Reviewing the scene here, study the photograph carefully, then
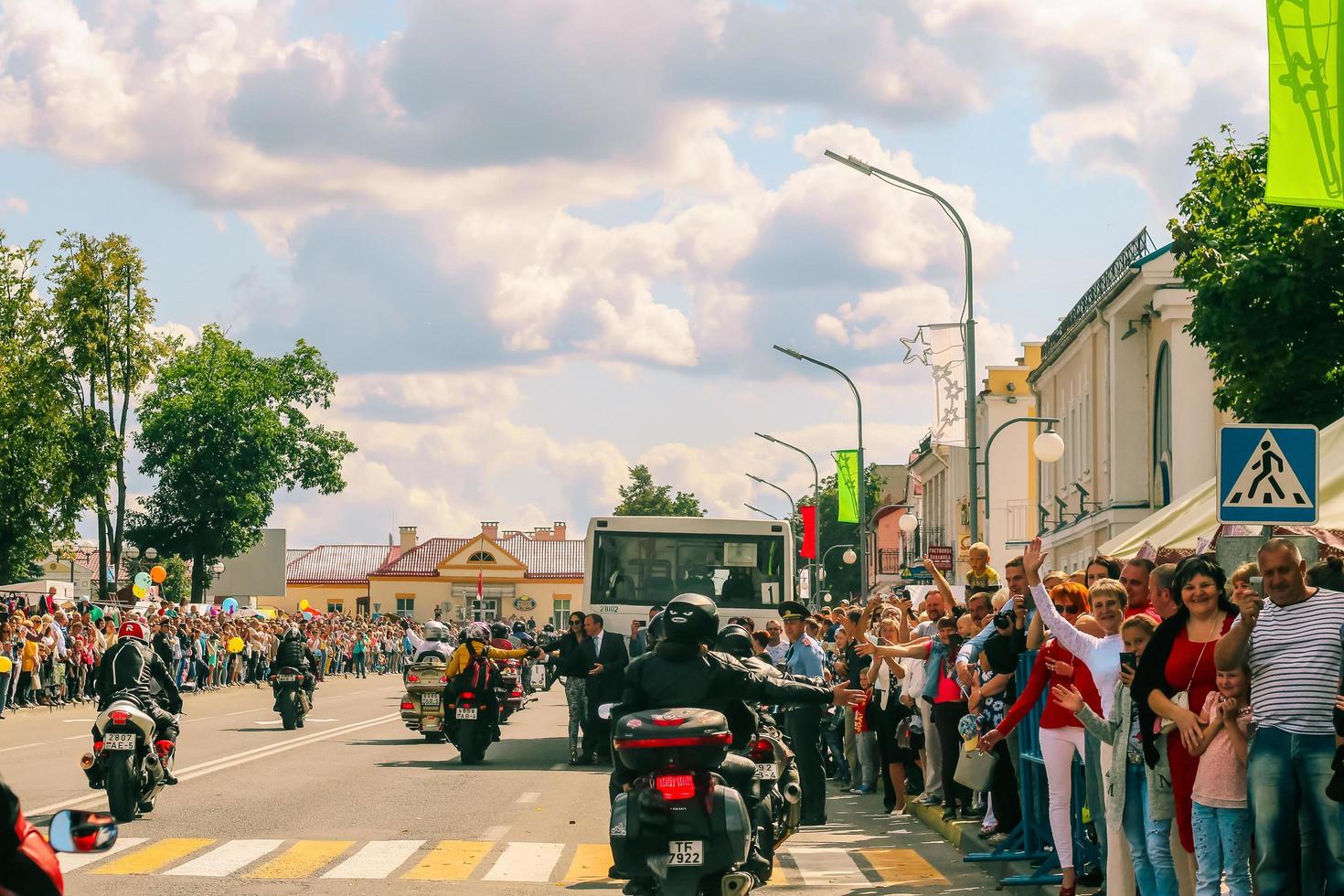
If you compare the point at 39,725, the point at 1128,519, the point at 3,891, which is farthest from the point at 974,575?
the point at 1128,519

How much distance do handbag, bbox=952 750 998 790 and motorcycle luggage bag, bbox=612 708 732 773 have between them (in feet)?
14.1

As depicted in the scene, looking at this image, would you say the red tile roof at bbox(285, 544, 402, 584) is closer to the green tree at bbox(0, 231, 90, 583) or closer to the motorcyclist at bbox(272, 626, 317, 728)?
the green tree at bbox(0, 231, 90, 583)

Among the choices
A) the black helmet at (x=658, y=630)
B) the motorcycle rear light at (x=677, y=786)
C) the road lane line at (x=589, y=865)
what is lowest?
the road lane line at (x=589, y=865)

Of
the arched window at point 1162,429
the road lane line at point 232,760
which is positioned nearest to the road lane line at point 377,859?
the road lane line at point 232,760

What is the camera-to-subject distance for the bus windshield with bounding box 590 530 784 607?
25.1 metres

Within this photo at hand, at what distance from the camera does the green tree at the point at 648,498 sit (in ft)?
424

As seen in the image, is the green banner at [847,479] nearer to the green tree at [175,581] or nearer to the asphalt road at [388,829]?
the asphalt road at [388,829]

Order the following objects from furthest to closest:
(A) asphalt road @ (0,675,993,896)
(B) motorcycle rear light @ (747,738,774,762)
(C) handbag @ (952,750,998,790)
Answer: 1. (C) handbag @ (952,750,998,790)
2. (A) asphalt road @ (0,675,993,896)
3. (B) motorcycle rear light @ (747,738,774,762)

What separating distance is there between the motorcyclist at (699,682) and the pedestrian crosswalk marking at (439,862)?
239 centimetres

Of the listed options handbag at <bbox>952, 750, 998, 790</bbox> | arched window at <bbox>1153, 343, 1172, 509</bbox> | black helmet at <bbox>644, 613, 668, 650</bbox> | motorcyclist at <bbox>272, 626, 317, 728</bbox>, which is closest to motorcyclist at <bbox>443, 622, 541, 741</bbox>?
motorcyclist at <bbox>272, 626, 317, 728</bbox>

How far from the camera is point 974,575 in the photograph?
48.4 ft

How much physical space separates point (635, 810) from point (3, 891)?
15.4 feet

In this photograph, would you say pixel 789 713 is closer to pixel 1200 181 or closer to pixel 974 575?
pixel 974 575

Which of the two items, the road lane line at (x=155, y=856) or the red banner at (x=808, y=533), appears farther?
the red banner at (x=808, y=533)
